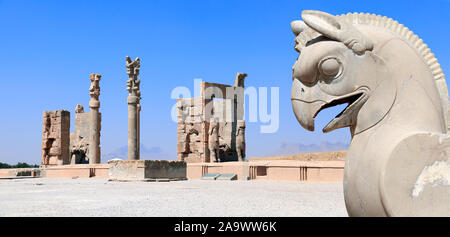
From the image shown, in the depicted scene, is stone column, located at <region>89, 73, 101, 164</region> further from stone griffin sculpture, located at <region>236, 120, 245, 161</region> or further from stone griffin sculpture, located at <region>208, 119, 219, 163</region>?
stone griffin sculpture, located at <region>236, 120, 245, 161</region>

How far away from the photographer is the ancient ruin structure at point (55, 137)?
28.2m

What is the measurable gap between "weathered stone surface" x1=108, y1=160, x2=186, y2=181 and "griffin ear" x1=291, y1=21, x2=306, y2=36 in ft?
45.4

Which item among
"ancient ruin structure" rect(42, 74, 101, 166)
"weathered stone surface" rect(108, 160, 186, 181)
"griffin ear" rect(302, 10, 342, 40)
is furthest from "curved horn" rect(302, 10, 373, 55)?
"ancient ruin structure" rect(42, 74, 101, 166)

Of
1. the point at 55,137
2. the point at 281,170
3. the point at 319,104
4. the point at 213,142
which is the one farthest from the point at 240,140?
the point at 319,104

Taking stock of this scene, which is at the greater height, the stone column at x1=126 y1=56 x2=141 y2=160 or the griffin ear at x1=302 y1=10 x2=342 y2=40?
the stone column at x1=126 y1=56 x2=141 y2=160

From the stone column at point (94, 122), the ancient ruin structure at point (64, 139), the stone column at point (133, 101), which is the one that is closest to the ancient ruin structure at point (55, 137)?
the ancient ruin structure at point (64, 139)

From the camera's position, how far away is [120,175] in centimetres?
1653

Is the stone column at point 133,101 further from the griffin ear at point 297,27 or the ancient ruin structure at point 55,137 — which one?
the griffin ear at point 297,27

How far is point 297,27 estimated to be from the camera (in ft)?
8.77

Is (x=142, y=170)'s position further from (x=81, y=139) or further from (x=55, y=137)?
(x=55, y=137)

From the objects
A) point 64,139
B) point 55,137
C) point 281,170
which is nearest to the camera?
point 281,170

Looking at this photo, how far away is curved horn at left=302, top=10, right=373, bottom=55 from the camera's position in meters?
2.37

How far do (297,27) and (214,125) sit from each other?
76.0 ft
